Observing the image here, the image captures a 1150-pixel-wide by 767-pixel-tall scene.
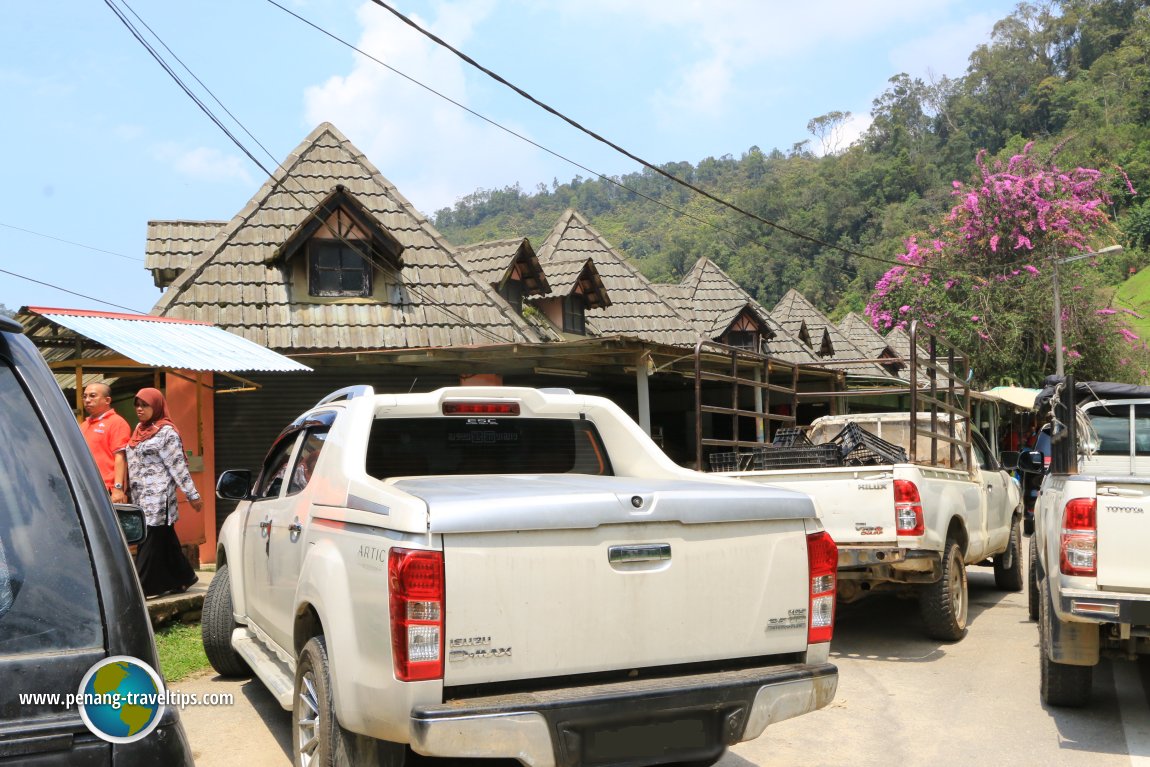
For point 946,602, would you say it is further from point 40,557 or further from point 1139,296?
point 1139,296

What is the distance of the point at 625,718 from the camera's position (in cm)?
362

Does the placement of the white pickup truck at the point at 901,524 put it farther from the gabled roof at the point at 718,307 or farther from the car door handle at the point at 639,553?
the gabled roof at the point at 718,307

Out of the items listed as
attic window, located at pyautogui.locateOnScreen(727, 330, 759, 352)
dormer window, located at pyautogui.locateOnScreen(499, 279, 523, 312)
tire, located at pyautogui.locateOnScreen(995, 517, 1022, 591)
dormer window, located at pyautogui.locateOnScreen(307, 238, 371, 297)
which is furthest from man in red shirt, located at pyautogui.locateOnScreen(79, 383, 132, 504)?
attic window, located at pyautogui.locateOnScreen(727, 330, 759, 352)

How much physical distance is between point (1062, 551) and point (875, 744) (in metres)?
1.45

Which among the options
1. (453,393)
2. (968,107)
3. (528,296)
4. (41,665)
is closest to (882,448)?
(453,393)

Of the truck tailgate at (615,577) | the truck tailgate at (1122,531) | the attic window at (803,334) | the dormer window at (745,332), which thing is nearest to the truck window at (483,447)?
the truck tailgate at (615,577)

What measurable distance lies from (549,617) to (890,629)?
20.5 feet

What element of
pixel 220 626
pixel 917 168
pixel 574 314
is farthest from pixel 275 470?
pixel 917 168

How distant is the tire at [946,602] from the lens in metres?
8.13

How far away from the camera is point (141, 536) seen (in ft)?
9.55

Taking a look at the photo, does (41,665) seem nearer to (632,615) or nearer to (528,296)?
(632,615)

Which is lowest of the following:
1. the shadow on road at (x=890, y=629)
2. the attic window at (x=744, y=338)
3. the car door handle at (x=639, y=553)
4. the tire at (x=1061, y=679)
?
the shadow on road at (x=890, y=629)

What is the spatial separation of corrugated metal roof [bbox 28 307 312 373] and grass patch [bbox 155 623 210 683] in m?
2.36

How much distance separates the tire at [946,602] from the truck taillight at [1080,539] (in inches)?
104
